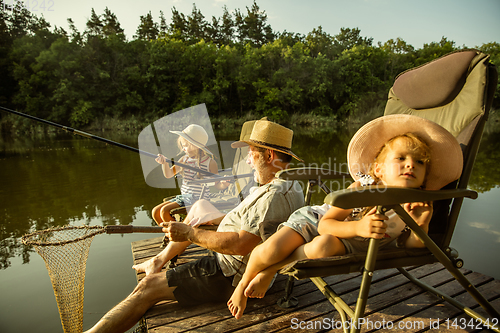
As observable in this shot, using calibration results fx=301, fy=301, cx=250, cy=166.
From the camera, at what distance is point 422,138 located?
1.53 meters

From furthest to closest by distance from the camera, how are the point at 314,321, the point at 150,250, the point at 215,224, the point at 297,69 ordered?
1. the point at 297,69
2. the point at 150,250
3. the point at 215,224
4. the point at 314,321

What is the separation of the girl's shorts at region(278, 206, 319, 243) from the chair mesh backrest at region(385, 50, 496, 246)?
0.63 metres

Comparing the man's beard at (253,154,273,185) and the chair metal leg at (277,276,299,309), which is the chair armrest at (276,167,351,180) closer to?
the man's beard at (253,154,273,185)

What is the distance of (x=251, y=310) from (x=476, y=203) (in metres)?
5.15

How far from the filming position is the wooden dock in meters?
1.63

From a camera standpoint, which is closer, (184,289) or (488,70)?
(488,70)

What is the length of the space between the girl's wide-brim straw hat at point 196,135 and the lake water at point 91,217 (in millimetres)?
976

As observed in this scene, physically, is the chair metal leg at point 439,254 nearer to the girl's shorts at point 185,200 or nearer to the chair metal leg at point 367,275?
the chair metal leg at point 367,275

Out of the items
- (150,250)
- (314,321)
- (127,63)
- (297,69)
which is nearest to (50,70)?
(127,63)

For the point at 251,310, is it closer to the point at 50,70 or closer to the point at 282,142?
the point at 282,142

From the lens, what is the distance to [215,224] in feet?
7.46

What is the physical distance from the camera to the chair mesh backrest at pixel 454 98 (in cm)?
156

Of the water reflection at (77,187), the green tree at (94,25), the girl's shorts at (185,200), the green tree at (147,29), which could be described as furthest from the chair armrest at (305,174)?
the green tree at (147,29)

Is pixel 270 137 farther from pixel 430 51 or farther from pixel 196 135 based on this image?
pixel 430 51
